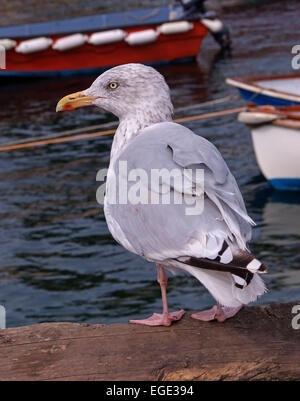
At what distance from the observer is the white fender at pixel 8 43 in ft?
58.3

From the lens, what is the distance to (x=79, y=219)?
10273 mm

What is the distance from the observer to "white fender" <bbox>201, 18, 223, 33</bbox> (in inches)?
780

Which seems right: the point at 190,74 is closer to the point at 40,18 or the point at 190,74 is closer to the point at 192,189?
the point at 40,18

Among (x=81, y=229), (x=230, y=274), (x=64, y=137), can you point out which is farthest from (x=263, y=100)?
(x=230, y=274)

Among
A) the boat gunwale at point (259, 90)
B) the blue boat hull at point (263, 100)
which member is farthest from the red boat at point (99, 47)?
the blue boat hull at point (263, 100)

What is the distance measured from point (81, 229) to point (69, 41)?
9.23 metres

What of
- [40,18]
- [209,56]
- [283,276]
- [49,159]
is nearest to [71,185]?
[49,159]

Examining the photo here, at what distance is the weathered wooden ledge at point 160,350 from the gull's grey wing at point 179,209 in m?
0.39

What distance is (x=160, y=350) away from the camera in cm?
374

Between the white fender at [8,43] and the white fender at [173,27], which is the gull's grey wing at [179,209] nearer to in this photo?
the white fender at [8,43]
